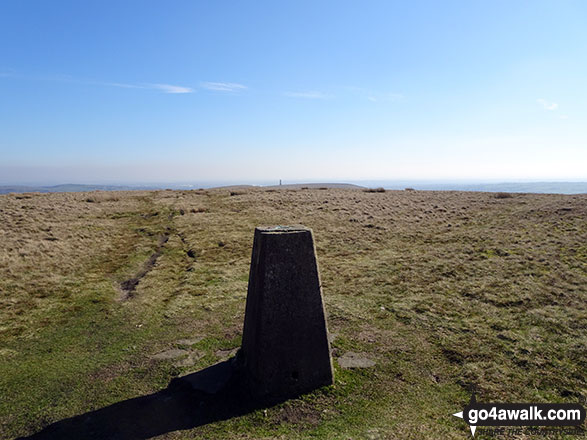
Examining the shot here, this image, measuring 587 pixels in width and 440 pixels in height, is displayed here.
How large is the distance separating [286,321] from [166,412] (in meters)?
3.15

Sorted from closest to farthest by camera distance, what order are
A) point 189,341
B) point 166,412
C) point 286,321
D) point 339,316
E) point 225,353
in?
point 166,412
point 286,321
point 225,353
point 189,341
point 339,316

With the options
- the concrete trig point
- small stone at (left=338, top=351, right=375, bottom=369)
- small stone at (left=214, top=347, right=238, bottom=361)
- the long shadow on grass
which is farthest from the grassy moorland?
the concrete trig point

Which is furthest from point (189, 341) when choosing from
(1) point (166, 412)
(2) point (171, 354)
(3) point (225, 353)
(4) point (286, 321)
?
(4) point (286, 321)

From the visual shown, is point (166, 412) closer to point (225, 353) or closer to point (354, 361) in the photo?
point (225, 353)

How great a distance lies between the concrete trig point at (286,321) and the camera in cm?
727

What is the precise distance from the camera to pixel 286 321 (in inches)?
292

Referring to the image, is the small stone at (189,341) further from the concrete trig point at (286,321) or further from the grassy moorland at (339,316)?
the concrete trig point at (286,321)

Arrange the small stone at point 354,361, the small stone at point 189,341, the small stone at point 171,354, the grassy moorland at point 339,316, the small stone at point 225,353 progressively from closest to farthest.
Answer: the grassy moorland at point 339,316
the small stone at point 354,361
the small stone at point 225,353
the small stone at point 171,354
the small stone at point 189,341

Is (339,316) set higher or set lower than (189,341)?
higher

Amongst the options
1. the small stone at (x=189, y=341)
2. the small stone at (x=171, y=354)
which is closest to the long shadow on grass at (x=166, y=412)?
the small stone at (x=171, y=354)

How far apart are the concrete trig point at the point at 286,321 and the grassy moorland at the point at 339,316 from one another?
0.46 metres

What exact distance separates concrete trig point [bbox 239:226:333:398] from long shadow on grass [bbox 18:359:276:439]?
57 centimetres

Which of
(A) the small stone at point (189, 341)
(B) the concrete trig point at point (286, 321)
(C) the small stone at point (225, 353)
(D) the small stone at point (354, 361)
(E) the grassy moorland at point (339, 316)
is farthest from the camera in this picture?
(A) the small stone at point (189, 341)

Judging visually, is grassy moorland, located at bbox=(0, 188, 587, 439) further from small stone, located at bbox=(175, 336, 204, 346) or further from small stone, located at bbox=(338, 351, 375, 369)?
small stone, located at bbox=(338, 351, 375, 369)
